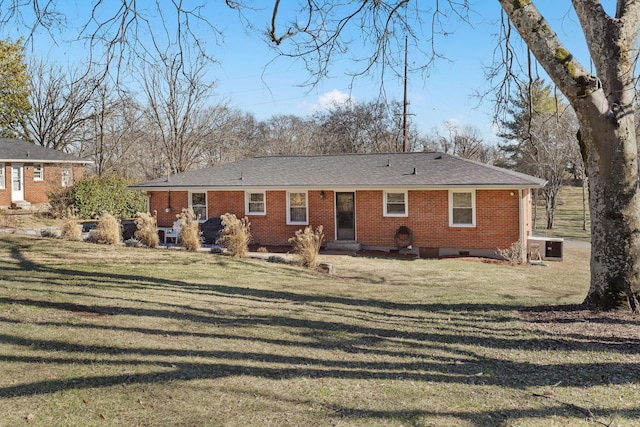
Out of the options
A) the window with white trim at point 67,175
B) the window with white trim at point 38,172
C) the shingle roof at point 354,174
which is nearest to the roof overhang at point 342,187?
the shingle roof at point 354,174

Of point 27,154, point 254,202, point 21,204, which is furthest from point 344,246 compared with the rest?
point 27,154

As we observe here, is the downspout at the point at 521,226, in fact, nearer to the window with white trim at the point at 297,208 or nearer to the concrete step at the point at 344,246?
the concrete step at the point at 344,246

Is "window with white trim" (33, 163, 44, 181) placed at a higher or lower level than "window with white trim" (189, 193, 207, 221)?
higher

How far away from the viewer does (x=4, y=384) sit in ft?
13.4

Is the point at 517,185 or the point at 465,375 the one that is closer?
the point at 465,375

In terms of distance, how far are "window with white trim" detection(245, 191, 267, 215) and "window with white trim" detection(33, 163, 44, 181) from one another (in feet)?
53.0

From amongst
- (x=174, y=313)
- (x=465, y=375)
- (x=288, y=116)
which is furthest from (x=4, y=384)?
(x=288, y=116)

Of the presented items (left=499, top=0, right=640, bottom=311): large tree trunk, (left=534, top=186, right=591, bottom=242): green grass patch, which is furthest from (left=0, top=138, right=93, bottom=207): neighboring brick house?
(left=534, top=186, right=591, bottom=242): green grass patch

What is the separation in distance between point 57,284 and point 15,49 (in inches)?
1206

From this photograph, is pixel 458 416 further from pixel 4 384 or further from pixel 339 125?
pixel 339 125

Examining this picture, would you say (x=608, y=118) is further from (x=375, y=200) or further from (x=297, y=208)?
(x=297, y=208)

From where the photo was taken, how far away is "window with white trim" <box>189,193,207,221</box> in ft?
68.7

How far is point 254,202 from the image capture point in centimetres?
2042

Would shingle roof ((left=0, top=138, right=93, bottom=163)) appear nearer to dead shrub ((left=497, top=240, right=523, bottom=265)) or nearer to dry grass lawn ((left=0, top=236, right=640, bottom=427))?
dry grass lawn ((left=0, top=236, right=640, bottom=427))
